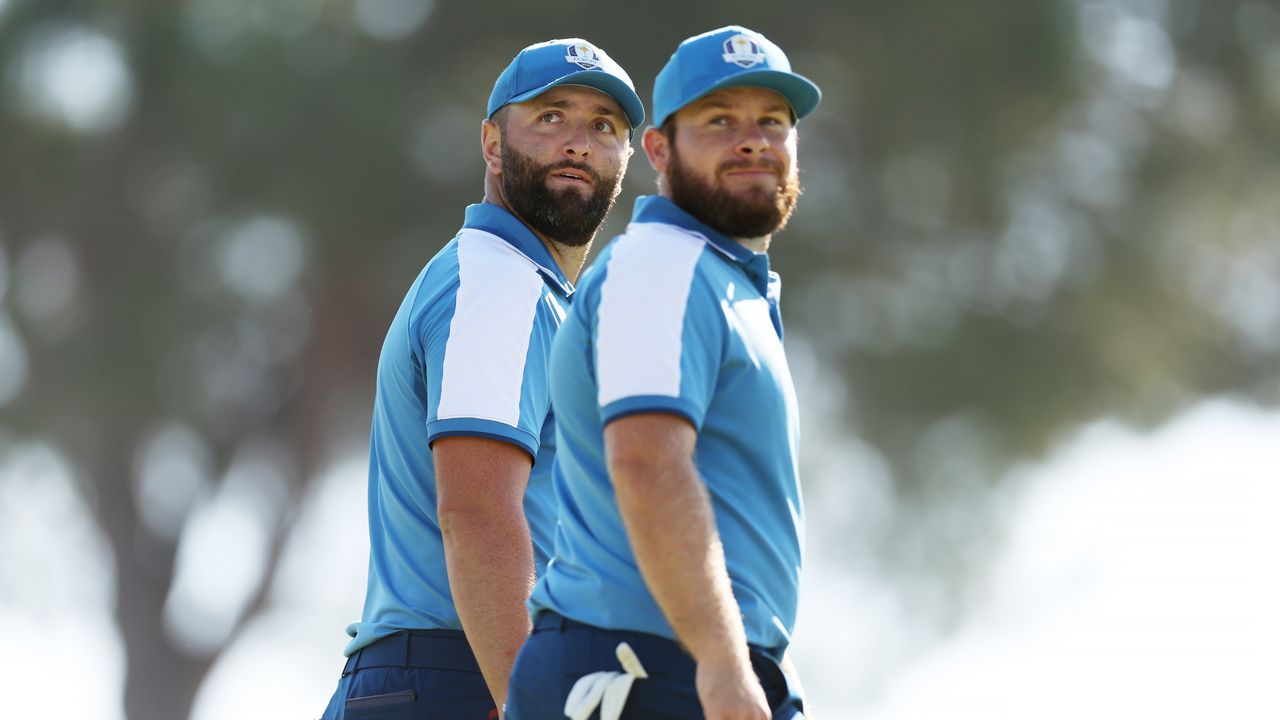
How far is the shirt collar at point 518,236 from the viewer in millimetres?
4355

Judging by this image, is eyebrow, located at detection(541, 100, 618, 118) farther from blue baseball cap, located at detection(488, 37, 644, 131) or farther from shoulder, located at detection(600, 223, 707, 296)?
A: shoulder, located at detection(600, 223, 707, 296)

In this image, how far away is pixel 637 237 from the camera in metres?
3.52

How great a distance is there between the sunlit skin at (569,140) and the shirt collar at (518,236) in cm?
8

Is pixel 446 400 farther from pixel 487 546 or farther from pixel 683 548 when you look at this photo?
pixel 683 548

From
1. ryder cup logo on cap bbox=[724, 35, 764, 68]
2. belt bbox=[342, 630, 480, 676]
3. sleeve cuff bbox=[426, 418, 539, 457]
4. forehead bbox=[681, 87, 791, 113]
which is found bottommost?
belt bbox=[342, 630, 480, 676]

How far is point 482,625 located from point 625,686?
669mm

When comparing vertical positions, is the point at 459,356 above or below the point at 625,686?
above

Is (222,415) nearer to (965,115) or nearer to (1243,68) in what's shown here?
(965,115)

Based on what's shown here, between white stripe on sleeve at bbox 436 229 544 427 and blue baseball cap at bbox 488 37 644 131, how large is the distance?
0.51 metres

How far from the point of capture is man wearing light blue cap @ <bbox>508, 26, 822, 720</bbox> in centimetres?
322

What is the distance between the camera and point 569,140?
4582 millimetres

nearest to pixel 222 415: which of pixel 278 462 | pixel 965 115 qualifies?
pixel 278 462

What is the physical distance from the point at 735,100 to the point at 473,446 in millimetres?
867

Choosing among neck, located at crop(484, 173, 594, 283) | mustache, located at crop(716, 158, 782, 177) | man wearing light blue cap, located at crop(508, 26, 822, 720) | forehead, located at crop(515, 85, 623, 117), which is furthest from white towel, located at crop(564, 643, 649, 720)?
forehead, located at crop(515, 85, 623, 117)
